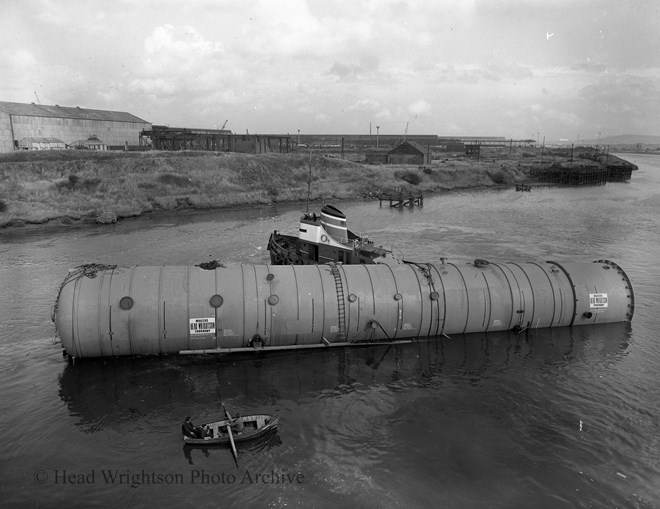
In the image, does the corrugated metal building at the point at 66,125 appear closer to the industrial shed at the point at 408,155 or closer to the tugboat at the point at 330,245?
the industrial shed at the point at 408,155

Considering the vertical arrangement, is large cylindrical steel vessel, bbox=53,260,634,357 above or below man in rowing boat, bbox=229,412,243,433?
above

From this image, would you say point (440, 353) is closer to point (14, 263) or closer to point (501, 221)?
point (14, 263)

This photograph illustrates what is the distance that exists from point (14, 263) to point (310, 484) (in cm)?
3434

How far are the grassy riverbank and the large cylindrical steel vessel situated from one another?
29.2m

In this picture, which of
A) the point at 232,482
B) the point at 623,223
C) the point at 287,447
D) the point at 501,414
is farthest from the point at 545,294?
the point at 623,223

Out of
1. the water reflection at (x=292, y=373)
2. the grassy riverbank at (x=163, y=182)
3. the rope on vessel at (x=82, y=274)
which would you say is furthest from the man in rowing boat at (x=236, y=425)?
the grassy riverbank at (x=163, y=182)

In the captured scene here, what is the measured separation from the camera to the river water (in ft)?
43.0

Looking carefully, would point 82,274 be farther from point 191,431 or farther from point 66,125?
point 66,125

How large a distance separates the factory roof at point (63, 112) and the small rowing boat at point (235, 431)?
8905cm

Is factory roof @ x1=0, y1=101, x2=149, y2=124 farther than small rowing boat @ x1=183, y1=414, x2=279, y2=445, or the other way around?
factory roof @ x1=0, y1=101, x2=149, y2=124

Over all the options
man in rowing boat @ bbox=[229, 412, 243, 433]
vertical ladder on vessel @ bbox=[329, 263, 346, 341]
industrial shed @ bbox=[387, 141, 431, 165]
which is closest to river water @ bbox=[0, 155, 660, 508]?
man in rowing boat @ bbox=[229, 412, 243, 433]

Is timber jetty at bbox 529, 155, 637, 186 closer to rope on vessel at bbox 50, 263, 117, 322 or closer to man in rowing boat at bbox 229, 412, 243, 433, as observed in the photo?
rope on vessel at bbox 50, 263, 117, 322

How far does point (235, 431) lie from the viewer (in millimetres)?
14938

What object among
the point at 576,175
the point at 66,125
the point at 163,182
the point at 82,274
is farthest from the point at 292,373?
the point at 576,175
